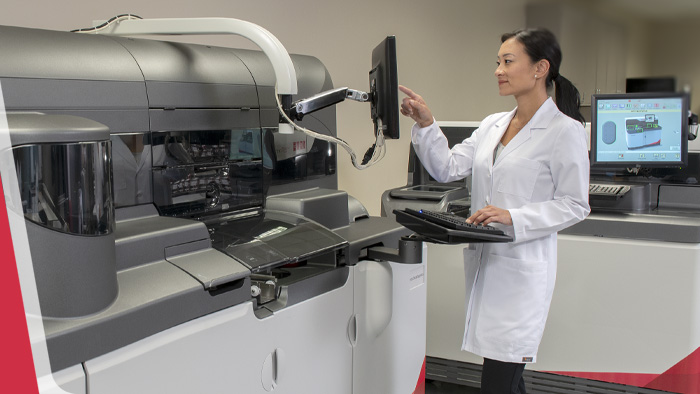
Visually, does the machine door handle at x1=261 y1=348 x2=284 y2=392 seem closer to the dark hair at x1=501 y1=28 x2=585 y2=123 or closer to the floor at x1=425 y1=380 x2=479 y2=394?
the dark hair at x1=501 y1=28 x2=585 y2=123

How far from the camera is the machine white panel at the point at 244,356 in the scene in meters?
1.06

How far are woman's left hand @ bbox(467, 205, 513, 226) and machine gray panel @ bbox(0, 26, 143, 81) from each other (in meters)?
0.91

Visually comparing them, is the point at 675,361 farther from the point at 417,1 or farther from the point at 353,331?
the point at 417,1

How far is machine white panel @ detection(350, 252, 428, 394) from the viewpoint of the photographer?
1687mm

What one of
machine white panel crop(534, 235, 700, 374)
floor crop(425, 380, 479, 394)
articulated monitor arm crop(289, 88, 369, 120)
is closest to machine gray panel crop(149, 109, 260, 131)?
articulated monitor arm crop(289, 88, 369, 120)

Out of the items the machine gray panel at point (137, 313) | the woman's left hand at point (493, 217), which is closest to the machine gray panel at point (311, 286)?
the machine gray panel at point (137, 313)

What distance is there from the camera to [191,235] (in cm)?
130

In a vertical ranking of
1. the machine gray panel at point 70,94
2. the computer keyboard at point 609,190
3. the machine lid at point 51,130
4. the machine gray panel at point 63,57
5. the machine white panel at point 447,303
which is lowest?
the machine white panel at point 447,303

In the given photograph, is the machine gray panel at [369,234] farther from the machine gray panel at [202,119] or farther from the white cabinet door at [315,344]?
the machine gray panel at [202,119]

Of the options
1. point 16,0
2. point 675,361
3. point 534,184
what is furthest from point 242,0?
point 675,361

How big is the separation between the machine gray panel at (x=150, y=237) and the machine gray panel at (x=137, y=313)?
0.06 feet

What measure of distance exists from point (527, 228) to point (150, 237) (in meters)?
0.99

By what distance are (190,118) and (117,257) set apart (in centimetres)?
41

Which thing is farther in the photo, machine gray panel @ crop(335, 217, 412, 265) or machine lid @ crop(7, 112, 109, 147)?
machine gray panel @ crop(335, 217, 412, 265)
